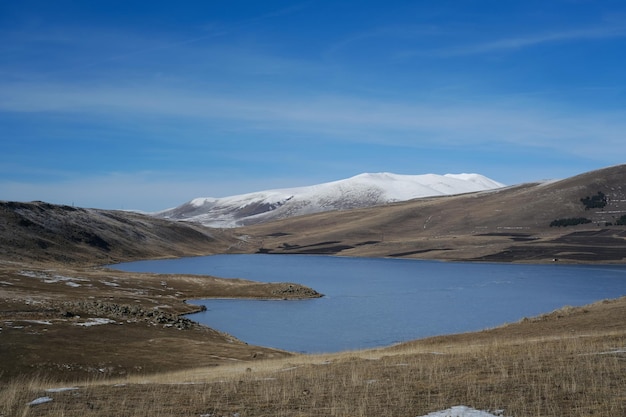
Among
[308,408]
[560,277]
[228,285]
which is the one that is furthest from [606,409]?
[560,277]

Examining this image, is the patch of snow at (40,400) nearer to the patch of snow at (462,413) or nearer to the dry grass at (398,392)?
the dry grass at (398,392)

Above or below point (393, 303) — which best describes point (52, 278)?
above

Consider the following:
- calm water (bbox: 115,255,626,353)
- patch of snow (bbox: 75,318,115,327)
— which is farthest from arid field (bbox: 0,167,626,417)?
calm water (bbox: 115,255,626,353)

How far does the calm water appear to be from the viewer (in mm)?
71062

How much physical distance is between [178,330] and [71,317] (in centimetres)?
1023

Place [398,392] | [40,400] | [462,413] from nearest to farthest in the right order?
[462,413]
[398,392]
[40,400]

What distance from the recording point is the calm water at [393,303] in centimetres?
7106

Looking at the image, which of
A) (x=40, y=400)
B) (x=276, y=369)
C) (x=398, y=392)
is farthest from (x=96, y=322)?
(x=398, y=392)

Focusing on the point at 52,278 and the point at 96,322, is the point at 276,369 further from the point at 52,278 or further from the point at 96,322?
the point at 52,278

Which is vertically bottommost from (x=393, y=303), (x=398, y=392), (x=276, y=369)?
(x=393, y=303)

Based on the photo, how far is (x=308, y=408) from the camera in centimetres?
1591

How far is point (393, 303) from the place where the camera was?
9925 centimetres

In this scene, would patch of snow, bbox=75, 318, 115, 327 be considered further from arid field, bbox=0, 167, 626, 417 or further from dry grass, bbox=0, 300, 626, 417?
dry grass, bbox=0, 300, 626, 417

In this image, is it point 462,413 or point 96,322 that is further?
point 96,322
